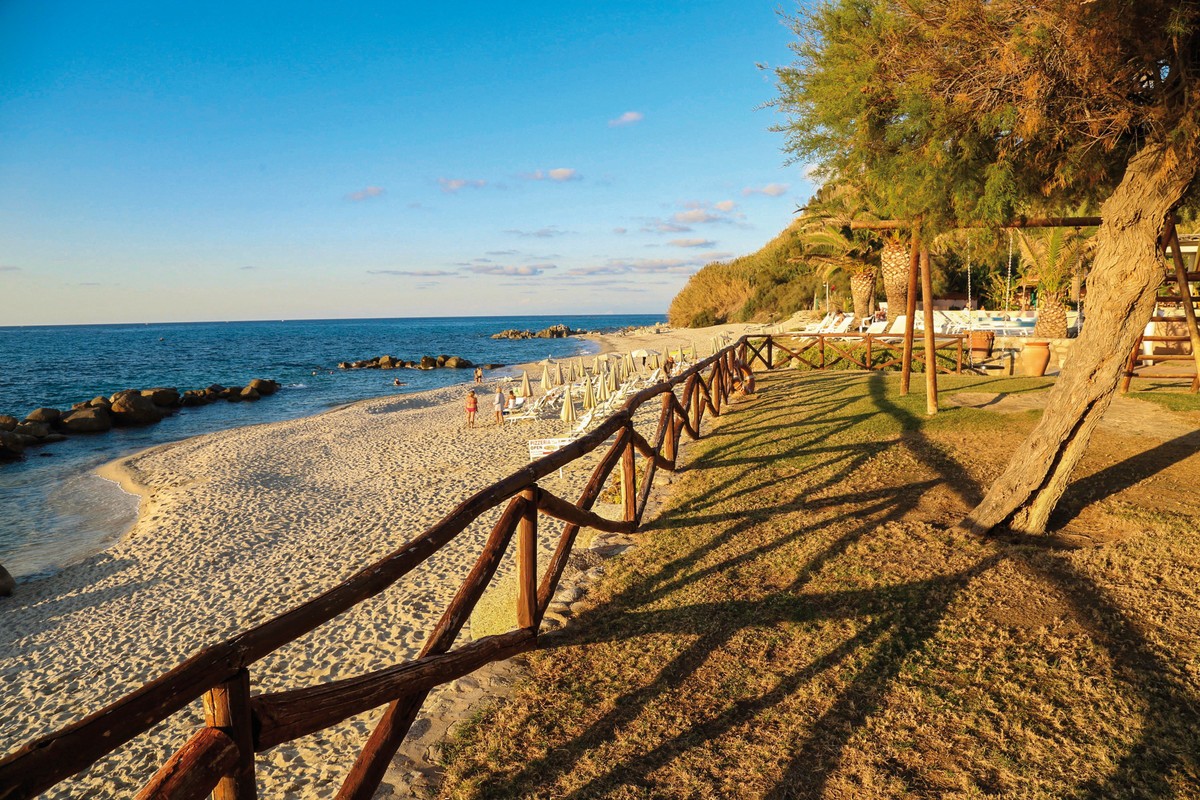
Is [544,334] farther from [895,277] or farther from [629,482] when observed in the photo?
[629,482]

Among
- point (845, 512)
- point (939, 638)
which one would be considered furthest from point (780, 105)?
point (939, 638)

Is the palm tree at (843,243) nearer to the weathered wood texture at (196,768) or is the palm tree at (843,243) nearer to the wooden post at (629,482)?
the wooden post at (629,482)

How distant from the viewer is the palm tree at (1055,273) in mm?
19188

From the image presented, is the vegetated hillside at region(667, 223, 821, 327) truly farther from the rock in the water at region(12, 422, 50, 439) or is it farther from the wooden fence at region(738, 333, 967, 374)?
the rock in the water at region(12, 422, 50, 439)

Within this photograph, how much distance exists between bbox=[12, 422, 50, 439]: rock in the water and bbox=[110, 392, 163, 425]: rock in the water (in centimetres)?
247

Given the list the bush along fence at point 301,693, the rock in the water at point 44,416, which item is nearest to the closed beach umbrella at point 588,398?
the bush along fence at point 301,693

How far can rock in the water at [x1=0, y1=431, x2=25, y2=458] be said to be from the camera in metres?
19.5

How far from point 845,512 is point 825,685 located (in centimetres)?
303

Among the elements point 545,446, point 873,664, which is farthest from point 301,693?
point 545,446

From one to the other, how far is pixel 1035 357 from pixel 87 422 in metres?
31.0

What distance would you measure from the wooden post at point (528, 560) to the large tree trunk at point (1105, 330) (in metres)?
3.88

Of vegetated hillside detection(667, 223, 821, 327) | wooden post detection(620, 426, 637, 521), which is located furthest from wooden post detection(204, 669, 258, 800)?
vegetated hillside detection(667, 223, 821, 327)

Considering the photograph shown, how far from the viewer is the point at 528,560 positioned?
4.12m

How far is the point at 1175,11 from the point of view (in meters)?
4.25
